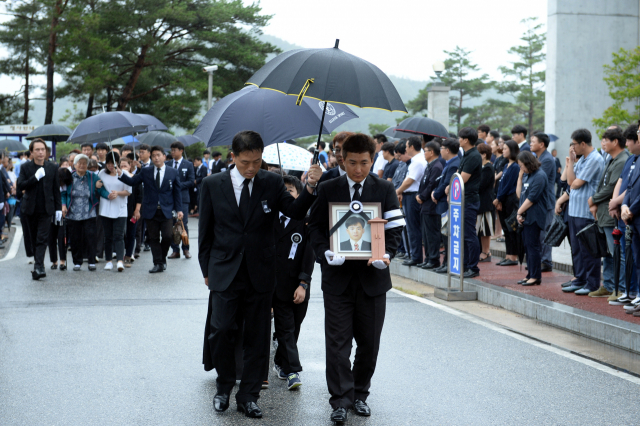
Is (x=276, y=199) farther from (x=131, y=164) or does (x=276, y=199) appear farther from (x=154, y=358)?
(x=131, y=164)

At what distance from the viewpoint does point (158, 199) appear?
11391 millimetres

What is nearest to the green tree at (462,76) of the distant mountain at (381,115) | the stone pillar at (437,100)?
the distant mountain at (381,115)

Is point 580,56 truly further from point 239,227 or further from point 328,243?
point 239,227

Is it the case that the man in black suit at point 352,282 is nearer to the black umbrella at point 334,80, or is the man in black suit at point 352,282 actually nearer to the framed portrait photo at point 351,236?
the framed portrait photo at point 351,236

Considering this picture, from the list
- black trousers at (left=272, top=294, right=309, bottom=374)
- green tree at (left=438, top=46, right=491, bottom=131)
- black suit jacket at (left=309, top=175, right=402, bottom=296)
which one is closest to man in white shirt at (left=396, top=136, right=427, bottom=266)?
black trousers at (left=272, top=294, right=309, bottom=374)

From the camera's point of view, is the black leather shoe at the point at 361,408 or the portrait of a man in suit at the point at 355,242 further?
the black leather shoe at the point at 361,408

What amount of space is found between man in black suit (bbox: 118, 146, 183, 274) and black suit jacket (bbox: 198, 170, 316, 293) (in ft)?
22.4

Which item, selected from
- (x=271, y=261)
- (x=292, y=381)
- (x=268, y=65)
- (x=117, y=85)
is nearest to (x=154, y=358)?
(x=292, y=381)

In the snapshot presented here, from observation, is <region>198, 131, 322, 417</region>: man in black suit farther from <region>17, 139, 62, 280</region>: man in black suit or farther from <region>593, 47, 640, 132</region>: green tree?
<region>593, 47, 640, 132</region>: green tree

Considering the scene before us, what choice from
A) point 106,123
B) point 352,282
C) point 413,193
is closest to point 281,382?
point 352,282

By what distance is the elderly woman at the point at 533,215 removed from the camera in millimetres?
9180

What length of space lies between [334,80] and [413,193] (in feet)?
21.4

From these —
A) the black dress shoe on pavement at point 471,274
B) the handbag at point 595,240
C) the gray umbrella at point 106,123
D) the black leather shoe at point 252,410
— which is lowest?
the black leather shoe at point 252,410

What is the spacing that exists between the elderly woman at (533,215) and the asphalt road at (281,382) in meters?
1.76
